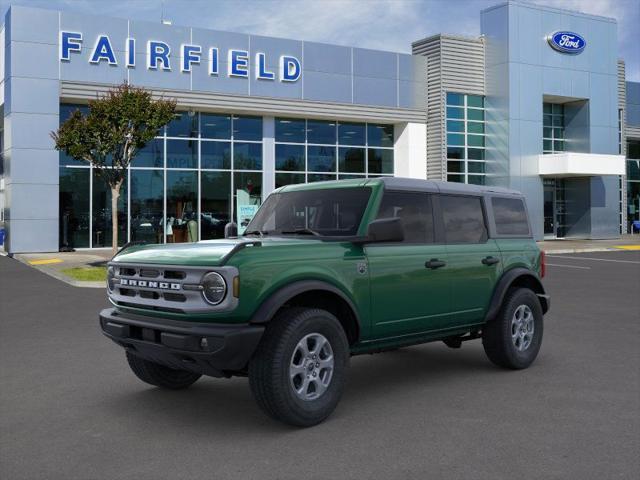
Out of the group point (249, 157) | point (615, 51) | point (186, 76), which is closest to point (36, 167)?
point (186, 76)

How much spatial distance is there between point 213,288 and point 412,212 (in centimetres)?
214

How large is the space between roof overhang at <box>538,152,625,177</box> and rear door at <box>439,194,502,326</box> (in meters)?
26.1

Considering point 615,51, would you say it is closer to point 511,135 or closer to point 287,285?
point 511,135

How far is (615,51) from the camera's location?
112 feet

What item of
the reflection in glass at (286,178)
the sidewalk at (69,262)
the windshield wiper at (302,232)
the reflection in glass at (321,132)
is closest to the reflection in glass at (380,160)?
the reflection in glass at (321,132)

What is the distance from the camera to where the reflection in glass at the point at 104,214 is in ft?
82.7

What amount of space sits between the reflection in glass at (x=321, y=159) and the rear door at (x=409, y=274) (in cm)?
2322

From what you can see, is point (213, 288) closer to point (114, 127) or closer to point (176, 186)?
point (114, 127)

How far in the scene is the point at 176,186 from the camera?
26.3 m

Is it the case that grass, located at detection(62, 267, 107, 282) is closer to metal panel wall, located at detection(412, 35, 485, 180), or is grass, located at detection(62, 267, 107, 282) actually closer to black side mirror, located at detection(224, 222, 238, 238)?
black side mirror, located at detection(224, 222, 238, 238)

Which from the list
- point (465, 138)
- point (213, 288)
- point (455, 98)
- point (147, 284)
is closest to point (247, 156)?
point (455, 98)

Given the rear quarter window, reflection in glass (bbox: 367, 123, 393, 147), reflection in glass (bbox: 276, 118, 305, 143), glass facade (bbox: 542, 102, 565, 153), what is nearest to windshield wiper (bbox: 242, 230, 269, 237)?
the rear quarter window

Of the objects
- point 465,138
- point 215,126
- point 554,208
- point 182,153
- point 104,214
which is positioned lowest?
point 104,214

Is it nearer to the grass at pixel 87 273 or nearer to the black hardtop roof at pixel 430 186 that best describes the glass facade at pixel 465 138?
the grass at pixel 87 273
